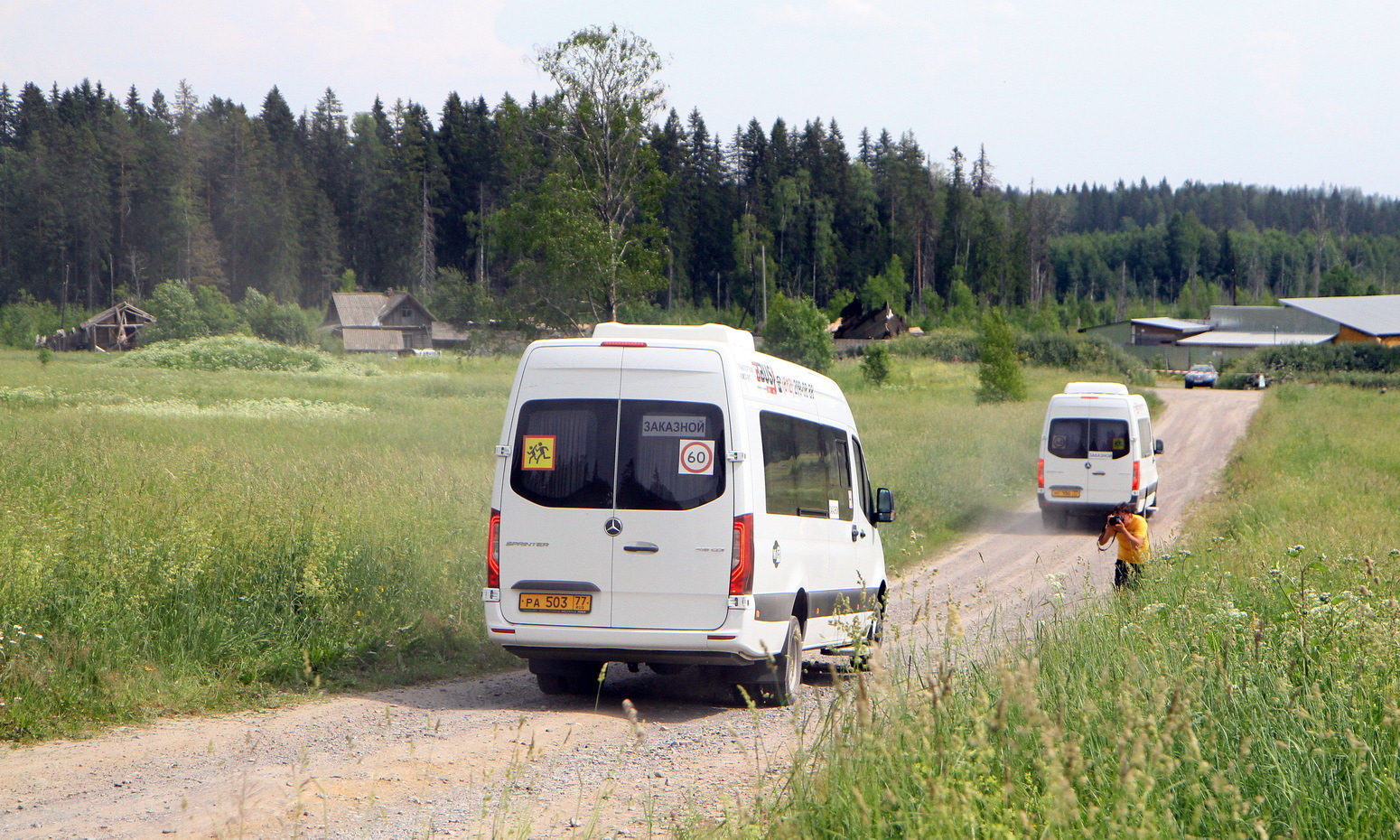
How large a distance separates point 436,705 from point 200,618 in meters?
2.12

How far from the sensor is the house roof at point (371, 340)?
80.8 meters

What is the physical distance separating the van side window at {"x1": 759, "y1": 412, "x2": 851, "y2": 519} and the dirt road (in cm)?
147

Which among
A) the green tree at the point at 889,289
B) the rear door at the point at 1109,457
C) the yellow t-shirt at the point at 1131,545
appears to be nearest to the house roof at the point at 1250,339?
the green tree at the point at 889,289

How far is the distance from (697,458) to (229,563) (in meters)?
4.46

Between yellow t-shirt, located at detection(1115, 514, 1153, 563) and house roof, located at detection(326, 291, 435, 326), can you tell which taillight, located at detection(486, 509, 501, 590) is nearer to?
yellow t-shirt, located at detection(1115, 514, 1153, 563)

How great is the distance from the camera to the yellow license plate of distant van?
7.00 metres

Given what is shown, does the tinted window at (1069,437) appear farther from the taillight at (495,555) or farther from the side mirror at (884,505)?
the taillight at (495,555)

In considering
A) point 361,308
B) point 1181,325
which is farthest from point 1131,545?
point 1181,325

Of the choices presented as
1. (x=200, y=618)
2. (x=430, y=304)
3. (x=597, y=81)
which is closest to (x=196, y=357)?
(x=597, y=81)

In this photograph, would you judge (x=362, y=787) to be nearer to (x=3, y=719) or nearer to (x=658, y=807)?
(x=658, y=807)

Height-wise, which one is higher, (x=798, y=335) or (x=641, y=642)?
(x=798, y=335)

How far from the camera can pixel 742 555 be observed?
689 cm

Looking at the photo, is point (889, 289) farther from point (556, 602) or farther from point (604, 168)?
point (556, 602)

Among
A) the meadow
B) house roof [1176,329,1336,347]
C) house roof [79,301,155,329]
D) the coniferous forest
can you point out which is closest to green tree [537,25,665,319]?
the meadow
